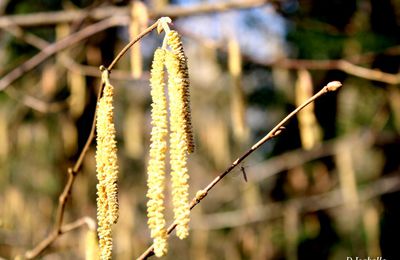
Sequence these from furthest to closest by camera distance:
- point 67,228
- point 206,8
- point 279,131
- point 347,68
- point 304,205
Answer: point 304,205, point 206,8, point 347,68, point 67,228, point 279,131

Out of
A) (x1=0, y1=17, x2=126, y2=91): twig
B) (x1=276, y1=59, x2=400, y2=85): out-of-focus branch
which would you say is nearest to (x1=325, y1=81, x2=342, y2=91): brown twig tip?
(x1=276, y1=59, x2=400, y2=85): out-of-focus branch

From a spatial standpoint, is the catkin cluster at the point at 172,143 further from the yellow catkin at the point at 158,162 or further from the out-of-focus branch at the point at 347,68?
the out-of-focus branch at the point at 347,68

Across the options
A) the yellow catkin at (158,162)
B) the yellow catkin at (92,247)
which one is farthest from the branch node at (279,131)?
the yellow catkin at (92,247)

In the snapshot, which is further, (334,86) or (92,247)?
(92,247)

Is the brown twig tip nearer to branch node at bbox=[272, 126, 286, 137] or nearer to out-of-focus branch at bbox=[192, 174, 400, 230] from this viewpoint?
branch node at bbox=[272, 126, 286, 137]

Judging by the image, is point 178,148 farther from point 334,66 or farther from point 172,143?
point 334,66

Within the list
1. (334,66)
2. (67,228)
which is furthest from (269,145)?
(67,228)

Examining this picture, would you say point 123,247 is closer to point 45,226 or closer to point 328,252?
point 45,226
